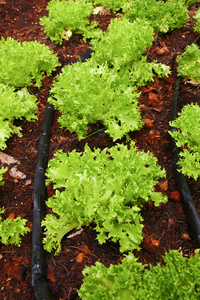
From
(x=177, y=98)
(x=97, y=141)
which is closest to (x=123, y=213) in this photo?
(x=97, y=141)

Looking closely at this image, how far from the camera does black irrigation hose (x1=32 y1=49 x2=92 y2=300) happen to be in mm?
2935

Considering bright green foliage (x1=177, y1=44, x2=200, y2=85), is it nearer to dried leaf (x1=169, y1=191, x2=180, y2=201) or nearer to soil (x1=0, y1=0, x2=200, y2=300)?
soil (x1=0, y1=0, x2=200, y2=300)

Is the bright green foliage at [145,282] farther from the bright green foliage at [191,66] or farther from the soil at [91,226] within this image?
the bright green foliage at [191,66]

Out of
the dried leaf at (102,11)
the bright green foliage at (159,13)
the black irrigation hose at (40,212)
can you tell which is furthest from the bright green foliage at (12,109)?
the dried leaf at (102,11)

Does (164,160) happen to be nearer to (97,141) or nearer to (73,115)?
(97,141)

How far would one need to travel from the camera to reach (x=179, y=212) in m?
3.51

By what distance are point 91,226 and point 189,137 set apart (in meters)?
1.73

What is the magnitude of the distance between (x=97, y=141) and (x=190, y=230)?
1.77m

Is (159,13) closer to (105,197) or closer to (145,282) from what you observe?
(105,197)

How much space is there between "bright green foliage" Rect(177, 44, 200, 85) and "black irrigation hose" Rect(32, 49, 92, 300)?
7.75ft

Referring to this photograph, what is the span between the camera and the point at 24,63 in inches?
178

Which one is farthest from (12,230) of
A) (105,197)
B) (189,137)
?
(189,137)

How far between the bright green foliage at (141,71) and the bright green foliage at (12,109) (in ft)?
5.26

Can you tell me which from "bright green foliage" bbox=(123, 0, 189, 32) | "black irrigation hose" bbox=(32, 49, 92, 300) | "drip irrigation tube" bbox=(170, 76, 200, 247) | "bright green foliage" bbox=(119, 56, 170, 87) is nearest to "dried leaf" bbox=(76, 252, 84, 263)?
"black irrigation hose" bbox=(32, 49, 92, 300)
